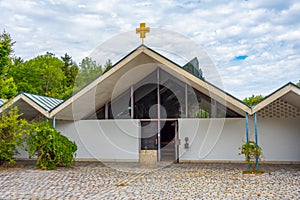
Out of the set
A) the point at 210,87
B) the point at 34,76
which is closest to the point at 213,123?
the point at 210,87

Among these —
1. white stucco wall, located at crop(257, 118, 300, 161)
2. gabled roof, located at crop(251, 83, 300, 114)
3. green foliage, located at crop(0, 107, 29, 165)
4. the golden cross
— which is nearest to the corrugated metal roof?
green foliage, located at crop(0, 107, 29, 165)

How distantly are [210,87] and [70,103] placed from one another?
4491 mm

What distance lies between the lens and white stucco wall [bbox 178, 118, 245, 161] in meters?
10.5

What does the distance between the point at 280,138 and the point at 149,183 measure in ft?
18.6

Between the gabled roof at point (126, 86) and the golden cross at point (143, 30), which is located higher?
the golden cross at point (143, 30)

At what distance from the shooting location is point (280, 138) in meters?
10.3

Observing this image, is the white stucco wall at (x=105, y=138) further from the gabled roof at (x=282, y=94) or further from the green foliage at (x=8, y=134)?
the gabled roof at (x=282, y=94)

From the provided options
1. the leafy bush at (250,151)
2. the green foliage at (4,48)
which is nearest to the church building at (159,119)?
the leafy bush at (250,151)

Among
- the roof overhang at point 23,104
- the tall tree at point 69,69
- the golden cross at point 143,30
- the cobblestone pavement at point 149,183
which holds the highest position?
the tall tree at point 69,69

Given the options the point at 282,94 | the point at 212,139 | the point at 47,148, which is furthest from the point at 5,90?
the point at 282,94

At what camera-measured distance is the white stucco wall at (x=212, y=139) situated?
10.5m

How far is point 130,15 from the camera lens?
41.4 feet

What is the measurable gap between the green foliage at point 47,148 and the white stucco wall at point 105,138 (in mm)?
2185

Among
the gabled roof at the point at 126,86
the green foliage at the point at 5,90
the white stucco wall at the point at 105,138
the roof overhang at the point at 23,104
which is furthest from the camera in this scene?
the green foliage at the point at 5,90
